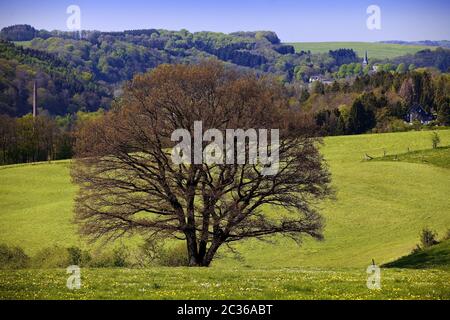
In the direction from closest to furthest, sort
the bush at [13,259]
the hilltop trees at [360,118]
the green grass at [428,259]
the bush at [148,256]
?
the green grass at [428,259], the bush at [148,256], the bush at [13,259], the hilltop trees at [360,118]

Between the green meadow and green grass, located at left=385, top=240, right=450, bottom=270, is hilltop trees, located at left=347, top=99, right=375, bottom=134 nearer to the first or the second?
the green meadow

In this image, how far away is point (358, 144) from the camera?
99.8 meters

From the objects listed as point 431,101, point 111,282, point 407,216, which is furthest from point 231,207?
point 431,101

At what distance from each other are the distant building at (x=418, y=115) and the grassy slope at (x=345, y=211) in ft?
133

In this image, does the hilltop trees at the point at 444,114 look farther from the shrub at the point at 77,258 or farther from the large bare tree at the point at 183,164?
the shrub at the point at 77,258

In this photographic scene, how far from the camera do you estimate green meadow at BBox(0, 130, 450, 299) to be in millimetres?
19391

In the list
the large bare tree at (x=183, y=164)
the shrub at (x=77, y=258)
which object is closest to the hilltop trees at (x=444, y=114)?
the large bare tree at (x=183, y=164)

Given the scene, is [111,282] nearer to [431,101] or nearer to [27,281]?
[27,281]

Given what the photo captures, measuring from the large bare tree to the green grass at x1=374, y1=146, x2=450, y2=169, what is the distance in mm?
51022

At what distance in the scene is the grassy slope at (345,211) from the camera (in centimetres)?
4794

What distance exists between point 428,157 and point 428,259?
170 feet

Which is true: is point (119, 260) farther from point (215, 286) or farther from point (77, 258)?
point (215, 286)

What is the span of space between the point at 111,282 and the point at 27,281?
9.23ft

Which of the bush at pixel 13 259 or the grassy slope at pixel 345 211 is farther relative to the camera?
the grassy slope at pixel 345 211
